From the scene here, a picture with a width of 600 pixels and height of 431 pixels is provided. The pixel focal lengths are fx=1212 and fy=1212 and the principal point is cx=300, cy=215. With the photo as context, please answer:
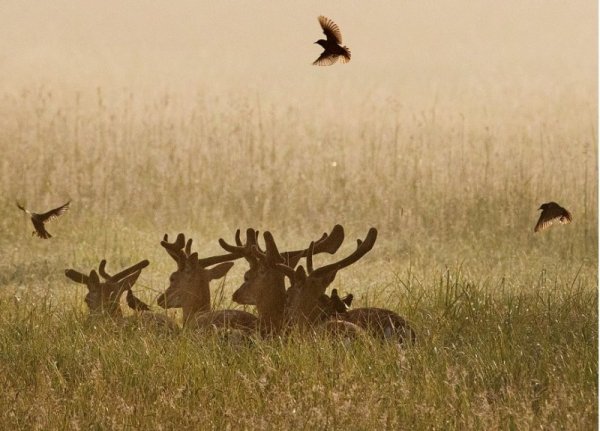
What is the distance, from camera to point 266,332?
5.67 m

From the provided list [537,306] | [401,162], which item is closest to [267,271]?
[537,306]

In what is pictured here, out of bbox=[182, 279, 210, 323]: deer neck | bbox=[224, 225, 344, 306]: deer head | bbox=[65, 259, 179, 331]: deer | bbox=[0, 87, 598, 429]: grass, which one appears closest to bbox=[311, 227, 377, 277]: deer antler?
bbox=[224, 225, 344, 306]: deer head

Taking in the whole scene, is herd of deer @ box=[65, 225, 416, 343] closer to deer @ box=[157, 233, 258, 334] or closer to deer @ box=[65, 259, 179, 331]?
deer @ box=[157, 233, 258, 334]

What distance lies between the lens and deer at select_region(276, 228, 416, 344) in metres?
5.42

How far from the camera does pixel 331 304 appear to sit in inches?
219

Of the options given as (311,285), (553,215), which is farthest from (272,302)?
(553,215)

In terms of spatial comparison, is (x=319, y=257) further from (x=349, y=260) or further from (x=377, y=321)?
(x=349, y=260)

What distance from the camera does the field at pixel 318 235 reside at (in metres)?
5.02

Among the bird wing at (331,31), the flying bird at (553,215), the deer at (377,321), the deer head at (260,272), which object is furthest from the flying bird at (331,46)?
the flying bird at (553,215)

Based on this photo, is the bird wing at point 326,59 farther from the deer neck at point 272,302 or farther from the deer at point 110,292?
the deer at point 110,292

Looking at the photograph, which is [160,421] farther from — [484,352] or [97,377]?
[484,352]

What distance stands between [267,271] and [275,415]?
98 cm

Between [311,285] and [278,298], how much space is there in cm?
23

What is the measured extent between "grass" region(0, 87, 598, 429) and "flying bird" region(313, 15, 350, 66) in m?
1.28
